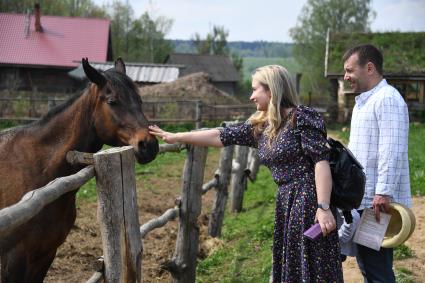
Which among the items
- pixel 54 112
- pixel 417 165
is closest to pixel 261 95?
pixel 54 112

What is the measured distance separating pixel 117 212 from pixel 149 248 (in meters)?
3.33

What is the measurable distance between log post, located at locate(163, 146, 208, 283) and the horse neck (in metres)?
1.13

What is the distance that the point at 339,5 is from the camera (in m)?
52.7

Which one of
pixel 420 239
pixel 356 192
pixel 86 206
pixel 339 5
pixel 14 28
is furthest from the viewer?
pixel 339 5

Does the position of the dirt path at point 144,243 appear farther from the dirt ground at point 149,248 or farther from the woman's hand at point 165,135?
the woman's hand at point 165,135

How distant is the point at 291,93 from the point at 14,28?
31.5m

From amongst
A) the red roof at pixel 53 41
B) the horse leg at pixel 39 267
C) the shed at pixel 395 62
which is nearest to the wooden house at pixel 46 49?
the red roof at pixel 53 41

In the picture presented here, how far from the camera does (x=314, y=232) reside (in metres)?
2.79

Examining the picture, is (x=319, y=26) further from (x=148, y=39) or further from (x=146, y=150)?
(x=146, y=150)

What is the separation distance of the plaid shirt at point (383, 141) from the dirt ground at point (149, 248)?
65.6 inches

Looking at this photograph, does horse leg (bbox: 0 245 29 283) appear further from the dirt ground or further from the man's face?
the man's face

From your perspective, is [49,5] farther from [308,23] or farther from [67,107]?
[67,107]

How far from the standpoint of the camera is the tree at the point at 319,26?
52.1 meters

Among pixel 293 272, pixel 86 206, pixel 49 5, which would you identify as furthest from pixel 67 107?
pixel 49 5
